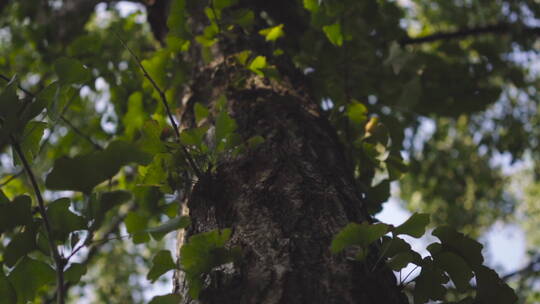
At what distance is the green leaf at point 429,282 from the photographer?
0.83m

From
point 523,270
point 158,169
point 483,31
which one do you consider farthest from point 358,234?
point 483,31

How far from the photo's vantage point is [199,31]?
1.67 meters

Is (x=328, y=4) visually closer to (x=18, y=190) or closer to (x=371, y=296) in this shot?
(x=371, y=296)

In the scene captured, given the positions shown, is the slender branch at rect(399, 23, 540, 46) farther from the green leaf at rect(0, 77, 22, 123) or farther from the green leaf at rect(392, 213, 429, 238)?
the green leaf at rect(0, 77, 22, 123)

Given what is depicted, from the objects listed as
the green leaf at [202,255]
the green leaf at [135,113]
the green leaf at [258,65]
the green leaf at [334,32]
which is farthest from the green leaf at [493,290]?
the green leaf at [135,113]

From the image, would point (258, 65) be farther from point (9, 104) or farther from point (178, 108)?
point (9, 104)

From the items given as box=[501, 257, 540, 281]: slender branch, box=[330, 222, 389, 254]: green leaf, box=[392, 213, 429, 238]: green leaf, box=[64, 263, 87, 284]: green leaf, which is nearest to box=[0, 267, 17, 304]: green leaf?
box=[64, 263, 87, 284]: green leaf

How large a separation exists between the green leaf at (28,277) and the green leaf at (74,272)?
98 millimetres

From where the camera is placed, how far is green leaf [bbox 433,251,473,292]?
82 centimetres

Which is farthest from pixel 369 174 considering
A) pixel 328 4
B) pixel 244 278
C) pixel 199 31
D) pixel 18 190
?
pixel 18 190

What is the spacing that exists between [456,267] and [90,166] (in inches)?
24.8

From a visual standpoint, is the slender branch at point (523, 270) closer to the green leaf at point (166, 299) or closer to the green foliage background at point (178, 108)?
the green foliage background at point (178, 108)

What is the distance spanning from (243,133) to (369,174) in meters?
0.41

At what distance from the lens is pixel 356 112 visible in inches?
53.6
